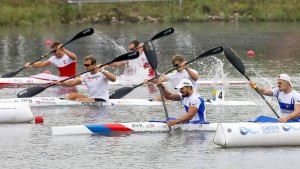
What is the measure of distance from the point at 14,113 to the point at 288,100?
6.36 meters

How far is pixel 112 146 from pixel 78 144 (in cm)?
72

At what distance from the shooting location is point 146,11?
60312 millimetres

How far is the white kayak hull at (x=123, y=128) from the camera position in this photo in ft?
65.2

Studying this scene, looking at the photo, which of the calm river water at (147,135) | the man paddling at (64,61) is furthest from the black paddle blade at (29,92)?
the man paddling at (64,61)

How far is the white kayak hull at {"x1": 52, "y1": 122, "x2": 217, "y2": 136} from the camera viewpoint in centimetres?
1988

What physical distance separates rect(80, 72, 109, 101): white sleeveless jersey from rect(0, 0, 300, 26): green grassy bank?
109 feet

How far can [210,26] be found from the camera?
55.3 m

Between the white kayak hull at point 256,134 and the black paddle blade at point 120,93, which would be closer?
the white kayak hull at point 256,134

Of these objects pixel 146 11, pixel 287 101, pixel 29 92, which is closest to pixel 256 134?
pixel 287 101

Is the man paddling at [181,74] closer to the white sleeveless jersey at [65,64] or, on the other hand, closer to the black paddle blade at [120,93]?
the black paddle blade at [120,93]

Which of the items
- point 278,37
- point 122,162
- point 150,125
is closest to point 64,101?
point 150,125

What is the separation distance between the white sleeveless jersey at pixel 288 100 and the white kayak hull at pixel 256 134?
932 millimetres

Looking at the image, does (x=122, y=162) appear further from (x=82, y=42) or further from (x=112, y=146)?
(x=82, y=42)

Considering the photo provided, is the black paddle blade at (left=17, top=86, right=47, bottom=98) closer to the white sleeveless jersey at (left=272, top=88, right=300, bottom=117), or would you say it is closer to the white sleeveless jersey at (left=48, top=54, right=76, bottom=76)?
the white sleeveless jersey at (left=48, top=54, right=76, bottom=76)
